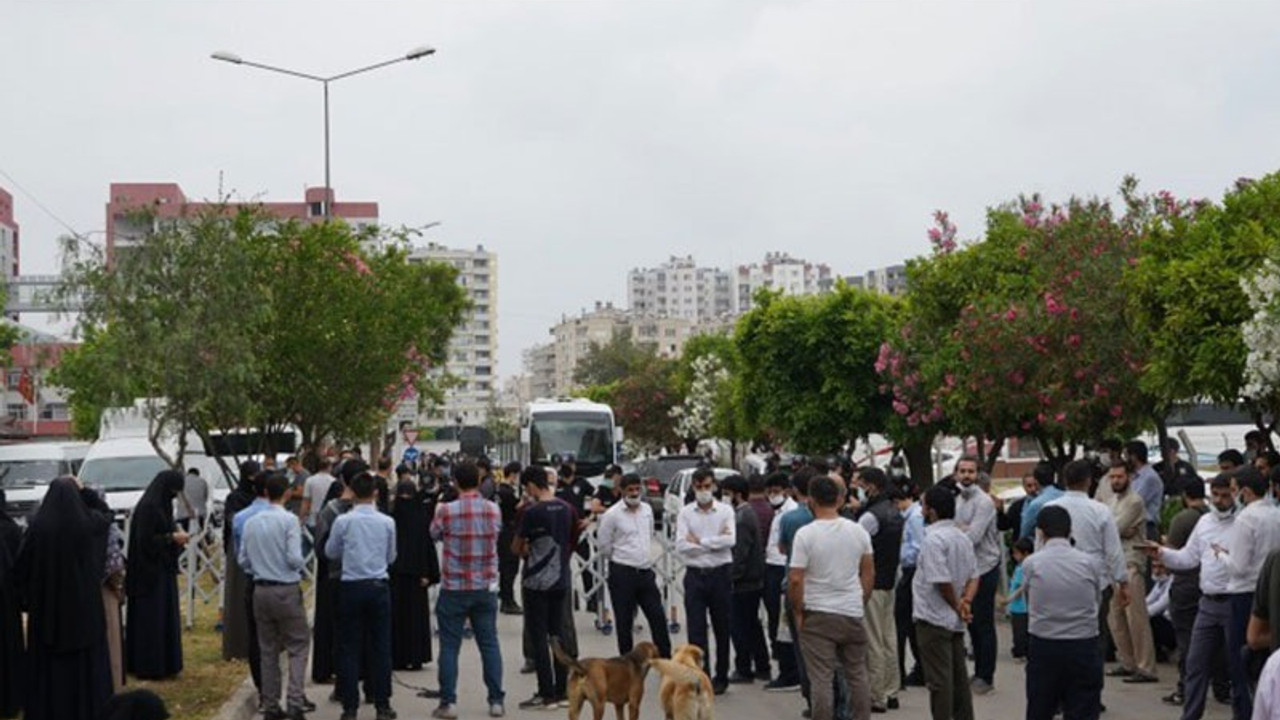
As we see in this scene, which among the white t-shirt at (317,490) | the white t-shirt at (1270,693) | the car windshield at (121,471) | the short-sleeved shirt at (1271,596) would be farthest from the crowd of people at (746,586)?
the car windshield at (121,471)

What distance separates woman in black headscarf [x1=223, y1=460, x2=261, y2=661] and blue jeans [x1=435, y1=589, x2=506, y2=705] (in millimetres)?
2426

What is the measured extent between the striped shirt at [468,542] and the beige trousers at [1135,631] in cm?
526

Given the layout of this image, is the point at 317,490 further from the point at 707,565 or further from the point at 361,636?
the point at 707,565

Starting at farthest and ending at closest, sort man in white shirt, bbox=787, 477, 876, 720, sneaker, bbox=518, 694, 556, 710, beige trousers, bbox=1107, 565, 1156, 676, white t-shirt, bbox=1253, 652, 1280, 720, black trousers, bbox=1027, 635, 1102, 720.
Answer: beige trousers, bbox=1107, 565, 1156, 676 → sneaker, bbox=518, 694, 556, 710 → man in white shirt, bbox=787, 477, 876, 720 → black trousers, bbox=1027, 635, 1102, 720 → white t-shirt, bbox=1253, 652, 1280, 720

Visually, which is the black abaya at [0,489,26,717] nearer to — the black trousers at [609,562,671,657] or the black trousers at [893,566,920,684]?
the black trousers at [609,562,671,657]

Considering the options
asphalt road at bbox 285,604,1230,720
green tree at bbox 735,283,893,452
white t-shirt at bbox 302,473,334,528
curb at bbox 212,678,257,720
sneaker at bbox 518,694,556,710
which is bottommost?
asphalt road at bbox 285,604,1230,720

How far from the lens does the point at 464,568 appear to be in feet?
41.8

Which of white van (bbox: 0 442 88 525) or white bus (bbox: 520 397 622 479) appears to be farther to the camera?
white bus (bbox: 520 397 622 479)

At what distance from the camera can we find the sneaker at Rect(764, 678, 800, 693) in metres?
14.1

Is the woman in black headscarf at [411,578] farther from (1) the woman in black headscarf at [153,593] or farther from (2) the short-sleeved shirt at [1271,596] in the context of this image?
(2) the short-sleeved shirt at [1271,596]

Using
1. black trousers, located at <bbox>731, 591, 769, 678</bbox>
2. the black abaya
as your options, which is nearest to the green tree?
black trousers, located at <bbox>731, 591, 769, 678</bbox>

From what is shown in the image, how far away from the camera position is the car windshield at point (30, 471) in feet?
113

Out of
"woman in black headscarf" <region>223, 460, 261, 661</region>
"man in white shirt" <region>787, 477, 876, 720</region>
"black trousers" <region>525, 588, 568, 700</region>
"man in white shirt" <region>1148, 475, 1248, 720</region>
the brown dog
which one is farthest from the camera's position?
"woman in black headscarf" <region>223, 460, 261, 661</region>

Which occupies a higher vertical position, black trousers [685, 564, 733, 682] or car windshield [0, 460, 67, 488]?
car windshield [0, 460, 67, 488]
